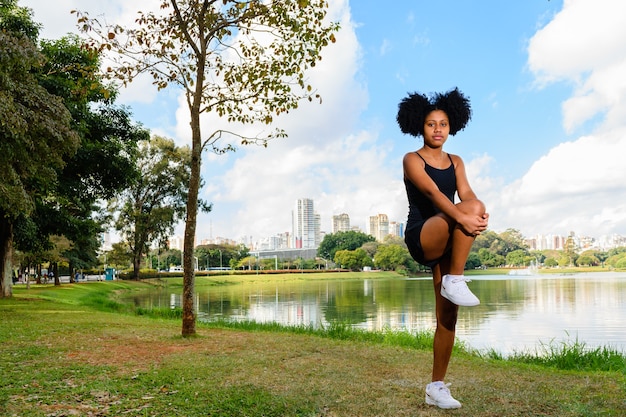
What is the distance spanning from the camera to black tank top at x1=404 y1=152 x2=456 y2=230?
12.3 feet

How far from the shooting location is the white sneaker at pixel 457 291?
3.42 meters

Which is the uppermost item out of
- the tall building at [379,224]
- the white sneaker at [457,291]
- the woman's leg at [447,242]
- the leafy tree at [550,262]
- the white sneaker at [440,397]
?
the tall building at [379,224]

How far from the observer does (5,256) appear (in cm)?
1880

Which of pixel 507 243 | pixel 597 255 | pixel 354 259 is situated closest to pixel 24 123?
pixel 354 259

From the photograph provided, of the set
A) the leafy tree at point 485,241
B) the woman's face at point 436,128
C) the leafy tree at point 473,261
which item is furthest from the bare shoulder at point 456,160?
the leafy tree at point 485,241

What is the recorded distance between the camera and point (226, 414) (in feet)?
13.0

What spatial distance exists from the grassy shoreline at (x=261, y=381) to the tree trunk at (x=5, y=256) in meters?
12.1

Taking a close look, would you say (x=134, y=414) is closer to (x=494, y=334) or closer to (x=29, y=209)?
(x=29, y=209)

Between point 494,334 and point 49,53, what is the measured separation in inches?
654

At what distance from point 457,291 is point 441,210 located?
1.80 ft

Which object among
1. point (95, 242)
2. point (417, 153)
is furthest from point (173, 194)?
point (417, 153)

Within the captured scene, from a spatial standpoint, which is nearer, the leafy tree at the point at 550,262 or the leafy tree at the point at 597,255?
the leafy tree at the point at 597,255

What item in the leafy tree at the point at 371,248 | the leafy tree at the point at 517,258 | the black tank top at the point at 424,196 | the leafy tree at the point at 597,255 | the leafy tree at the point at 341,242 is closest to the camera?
the black tank top at the point at 424,196

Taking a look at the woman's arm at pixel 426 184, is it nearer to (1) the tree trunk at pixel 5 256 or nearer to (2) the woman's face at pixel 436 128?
(2) the woman's face at pixel 436 128
